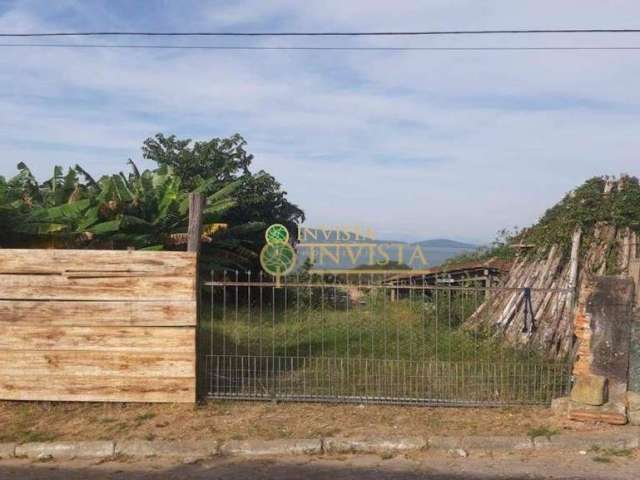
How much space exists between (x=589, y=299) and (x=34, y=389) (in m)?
6.25

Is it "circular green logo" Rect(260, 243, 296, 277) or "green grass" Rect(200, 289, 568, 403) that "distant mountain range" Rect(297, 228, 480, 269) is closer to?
"green grass" Rect(200, 289, 568, 403)

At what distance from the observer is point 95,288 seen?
7789 millimetres

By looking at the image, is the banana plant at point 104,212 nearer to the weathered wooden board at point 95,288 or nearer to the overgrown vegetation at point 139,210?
the overgrown vegetation at point 139,210

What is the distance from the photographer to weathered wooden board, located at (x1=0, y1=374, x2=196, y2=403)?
771 centimetres

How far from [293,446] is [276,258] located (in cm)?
298

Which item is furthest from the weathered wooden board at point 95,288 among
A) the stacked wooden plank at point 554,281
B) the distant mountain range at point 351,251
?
the distant mountain range at point 351,251

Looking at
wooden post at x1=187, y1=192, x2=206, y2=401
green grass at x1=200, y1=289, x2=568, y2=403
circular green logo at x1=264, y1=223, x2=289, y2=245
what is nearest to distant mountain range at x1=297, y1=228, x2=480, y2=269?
green grass at x1=200, y1=289, x2=568, y2=403

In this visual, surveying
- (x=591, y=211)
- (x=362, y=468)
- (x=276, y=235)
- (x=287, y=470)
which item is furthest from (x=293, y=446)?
(x=591, y=211)

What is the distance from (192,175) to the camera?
21.3 m

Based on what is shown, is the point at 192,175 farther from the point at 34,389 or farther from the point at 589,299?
the point at 589,299

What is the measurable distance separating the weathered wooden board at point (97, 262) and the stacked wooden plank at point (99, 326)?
0.01 m

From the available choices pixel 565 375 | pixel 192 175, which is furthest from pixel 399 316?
pixel 192 175

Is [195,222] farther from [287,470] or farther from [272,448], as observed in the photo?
[287,470]

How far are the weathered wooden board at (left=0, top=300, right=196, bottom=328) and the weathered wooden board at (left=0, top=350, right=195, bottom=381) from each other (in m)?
0.34
